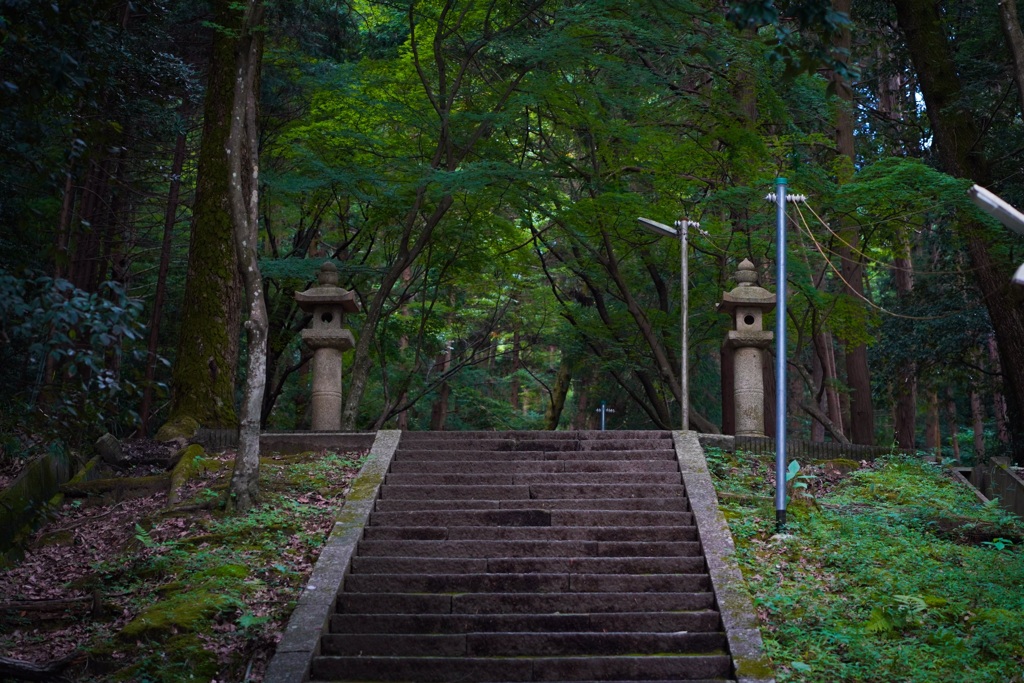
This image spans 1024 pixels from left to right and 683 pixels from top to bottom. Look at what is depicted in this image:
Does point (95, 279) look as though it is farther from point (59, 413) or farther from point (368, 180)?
point (59, 413)

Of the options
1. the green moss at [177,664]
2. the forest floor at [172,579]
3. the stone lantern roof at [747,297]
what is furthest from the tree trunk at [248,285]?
the stone lantern roof at [747,297]

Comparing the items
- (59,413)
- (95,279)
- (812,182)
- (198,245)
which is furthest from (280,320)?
(59,413)

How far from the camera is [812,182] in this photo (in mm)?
16125

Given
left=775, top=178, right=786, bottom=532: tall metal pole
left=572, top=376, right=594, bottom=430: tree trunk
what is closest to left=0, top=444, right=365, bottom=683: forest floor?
left=775, top=178, right=786, bottom=532: tall metal pole

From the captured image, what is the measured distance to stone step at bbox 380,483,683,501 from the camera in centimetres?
1198

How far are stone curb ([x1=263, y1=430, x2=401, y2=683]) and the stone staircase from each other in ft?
0.44

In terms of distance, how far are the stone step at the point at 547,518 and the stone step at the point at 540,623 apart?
194 centimetres

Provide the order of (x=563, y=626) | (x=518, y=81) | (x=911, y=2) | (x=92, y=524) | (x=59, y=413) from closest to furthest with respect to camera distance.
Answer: (x=59, y=413)
(x=563, y=626)
(x=92, y=524)
(x=911, y=2)
(x=518, y=81)

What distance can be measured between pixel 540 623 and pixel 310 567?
7.98ft

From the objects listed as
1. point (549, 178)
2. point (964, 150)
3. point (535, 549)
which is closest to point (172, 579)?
point (535, 549)

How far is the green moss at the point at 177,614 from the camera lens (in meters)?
9.02

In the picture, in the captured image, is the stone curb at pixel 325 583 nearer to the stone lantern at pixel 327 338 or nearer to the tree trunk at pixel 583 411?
the stone lantern at pixel 327 338

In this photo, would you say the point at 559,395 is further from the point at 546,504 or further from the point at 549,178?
the point at 546,504

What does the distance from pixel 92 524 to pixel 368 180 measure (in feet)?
25.9
